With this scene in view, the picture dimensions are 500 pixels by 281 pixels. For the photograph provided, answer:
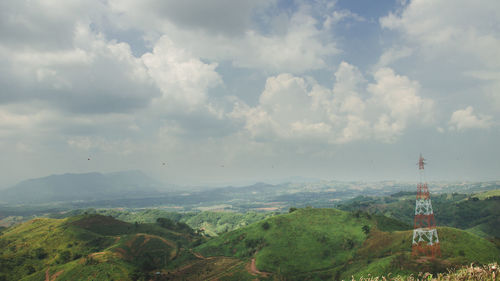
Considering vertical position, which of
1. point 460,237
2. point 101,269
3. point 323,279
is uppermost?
point 460,237

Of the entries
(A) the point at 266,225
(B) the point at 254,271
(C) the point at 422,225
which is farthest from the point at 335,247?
(C) the point at 422,225

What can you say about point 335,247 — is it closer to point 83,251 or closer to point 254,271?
point 254,271

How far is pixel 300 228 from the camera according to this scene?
133 meters

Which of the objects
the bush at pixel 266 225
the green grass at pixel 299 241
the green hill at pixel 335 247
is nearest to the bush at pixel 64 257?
the green hill at pixel 335 247

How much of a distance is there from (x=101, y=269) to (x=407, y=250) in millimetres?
101853

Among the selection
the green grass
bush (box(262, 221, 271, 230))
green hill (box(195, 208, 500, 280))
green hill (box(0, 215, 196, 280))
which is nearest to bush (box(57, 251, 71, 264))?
green hill (box(0, 215, 196, 280))

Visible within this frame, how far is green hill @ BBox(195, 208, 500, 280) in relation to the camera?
74.6 metres

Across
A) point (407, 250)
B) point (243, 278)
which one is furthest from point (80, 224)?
point (407, 250)

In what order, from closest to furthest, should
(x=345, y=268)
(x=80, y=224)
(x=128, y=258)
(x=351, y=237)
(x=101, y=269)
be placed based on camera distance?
(x=101, y=269) < (x=345, y=268) < (x=128, y=258) < (x=351, y=237) < (x=80, y=224)

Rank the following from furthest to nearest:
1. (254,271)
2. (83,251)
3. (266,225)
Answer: (266,225) < (83,251) < (254,271)

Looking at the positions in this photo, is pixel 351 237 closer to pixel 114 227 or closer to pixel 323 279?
pixel 323 279

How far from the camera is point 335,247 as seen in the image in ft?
374

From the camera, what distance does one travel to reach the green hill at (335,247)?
74562 mm

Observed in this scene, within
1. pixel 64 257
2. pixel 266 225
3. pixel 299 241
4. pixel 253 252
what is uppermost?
pixel 266 225
